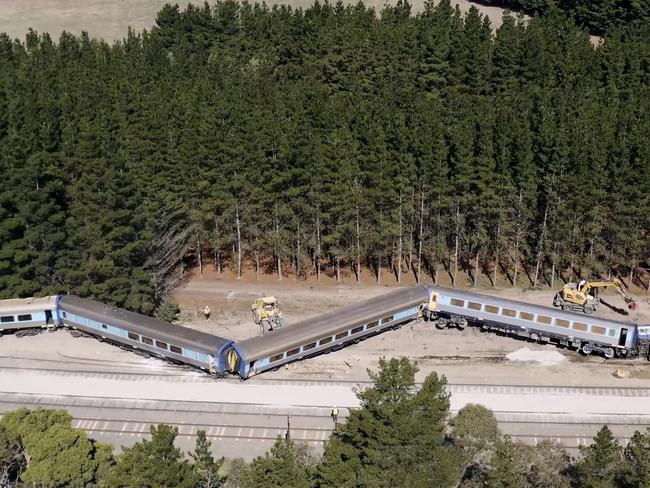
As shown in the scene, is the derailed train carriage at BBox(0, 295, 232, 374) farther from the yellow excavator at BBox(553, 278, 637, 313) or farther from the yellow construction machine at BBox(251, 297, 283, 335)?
the yellow excavator at BBox(553, 278, 637, 313)

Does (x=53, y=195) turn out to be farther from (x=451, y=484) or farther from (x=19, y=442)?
(x=451, y=484)

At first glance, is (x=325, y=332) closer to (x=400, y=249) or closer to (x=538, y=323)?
(x=538, y=323)

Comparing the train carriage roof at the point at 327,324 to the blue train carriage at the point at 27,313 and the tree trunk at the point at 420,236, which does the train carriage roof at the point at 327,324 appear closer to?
the tree trunk at the point at 420,236

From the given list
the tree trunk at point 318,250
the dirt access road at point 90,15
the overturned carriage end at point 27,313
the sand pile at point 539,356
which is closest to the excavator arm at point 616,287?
the sand pile at point 539,356

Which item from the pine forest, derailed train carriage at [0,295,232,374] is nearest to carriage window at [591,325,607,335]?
the pine forest

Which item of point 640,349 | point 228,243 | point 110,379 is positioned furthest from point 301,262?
point 640,349

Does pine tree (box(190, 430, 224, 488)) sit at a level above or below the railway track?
above

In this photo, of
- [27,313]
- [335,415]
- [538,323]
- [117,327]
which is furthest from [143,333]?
[538,323]
